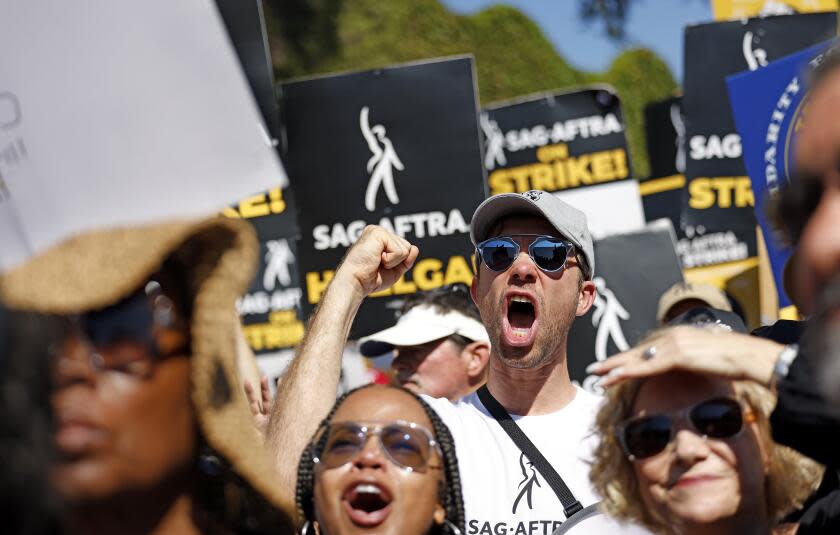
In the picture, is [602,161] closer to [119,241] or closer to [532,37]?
[119,241]

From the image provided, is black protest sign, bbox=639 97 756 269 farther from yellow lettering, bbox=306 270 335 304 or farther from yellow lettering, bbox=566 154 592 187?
yellow lettering, bbox=306 270 335 304

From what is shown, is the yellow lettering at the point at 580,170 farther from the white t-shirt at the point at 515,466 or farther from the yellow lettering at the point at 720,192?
the white t-shirt at the point at 515,466

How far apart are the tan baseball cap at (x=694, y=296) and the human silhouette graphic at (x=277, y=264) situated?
8.91 feet

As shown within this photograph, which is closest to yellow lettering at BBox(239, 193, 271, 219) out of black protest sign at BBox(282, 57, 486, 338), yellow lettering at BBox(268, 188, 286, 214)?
yellow lettering at BBox(268, 188, 286, 214)

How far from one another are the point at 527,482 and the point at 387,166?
2479mm

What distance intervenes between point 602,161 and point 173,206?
433cm

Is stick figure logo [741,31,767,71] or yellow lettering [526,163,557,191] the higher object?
stick figure logo [741,31,767,71]

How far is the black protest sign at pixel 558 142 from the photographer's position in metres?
6.34

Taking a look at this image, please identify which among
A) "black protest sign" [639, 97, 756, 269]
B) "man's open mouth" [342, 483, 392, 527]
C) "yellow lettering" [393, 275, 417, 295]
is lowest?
"black protest sign" [639, 97, 756, 269]

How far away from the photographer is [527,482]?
2.77 m

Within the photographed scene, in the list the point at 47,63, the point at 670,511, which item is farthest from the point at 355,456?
the point at 47,63

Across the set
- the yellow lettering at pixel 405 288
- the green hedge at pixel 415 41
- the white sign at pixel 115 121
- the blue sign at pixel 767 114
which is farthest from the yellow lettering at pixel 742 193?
the green hedge at pixel 415 41

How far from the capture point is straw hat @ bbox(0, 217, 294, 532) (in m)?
1.19

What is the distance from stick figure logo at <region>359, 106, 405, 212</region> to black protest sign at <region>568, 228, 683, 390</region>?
3.74ft
